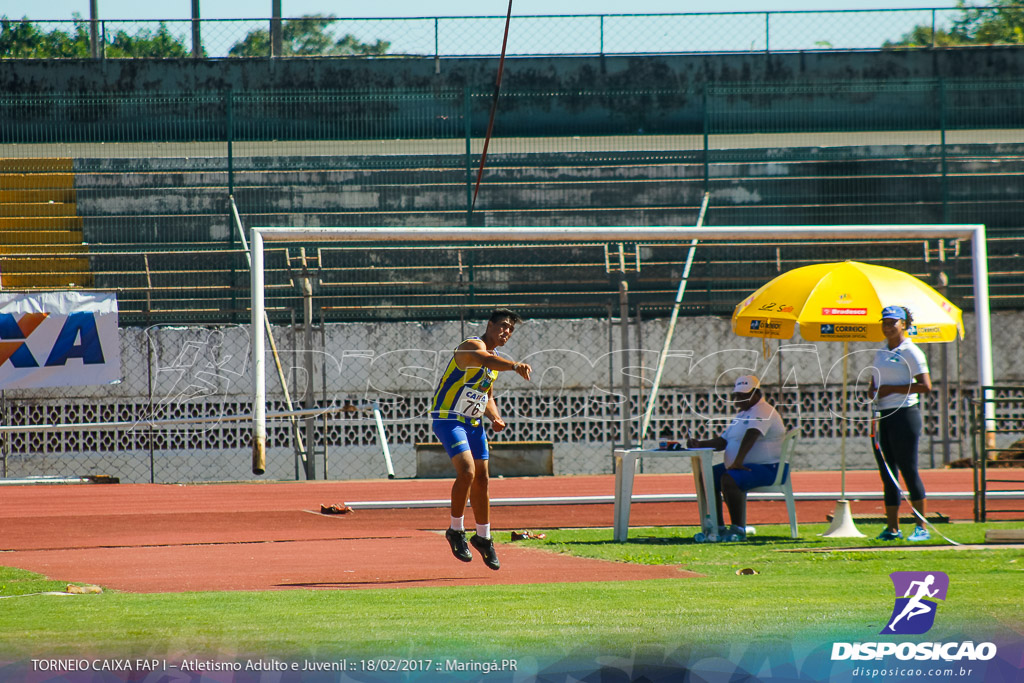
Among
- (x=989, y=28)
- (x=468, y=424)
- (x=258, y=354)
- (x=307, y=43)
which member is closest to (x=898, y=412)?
(x=468, y=424)

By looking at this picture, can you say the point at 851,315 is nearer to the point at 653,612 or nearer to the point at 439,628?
the point at 653,612

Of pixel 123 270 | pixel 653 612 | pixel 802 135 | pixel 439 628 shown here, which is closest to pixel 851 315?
pixel 653 612

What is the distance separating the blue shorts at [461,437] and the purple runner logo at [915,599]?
112 inches

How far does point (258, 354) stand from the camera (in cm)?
1259

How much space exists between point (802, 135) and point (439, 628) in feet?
72.5

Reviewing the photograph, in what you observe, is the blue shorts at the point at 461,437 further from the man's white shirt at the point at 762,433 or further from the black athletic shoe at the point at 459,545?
the man's white shirt at the point at 762,433

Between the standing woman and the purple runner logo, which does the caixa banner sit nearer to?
the standing woman

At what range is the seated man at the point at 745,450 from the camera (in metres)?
10.8

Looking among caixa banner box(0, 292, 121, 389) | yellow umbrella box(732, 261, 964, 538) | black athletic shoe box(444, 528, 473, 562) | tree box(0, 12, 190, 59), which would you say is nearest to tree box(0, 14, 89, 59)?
tree box(0, 12, 190, 59)

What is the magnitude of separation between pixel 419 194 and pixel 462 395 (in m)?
13.3

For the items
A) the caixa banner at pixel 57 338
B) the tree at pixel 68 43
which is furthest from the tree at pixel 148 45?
the caixa banner at pixel 57 338

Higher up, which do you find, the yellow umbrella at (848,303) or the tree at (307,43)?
the tree at (307,43)

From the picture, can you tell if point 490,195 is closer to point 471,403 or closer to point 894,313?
point 894,313

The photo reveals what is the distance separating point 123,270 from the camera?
66.2ft
